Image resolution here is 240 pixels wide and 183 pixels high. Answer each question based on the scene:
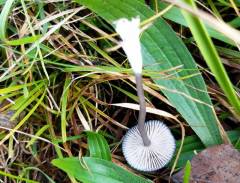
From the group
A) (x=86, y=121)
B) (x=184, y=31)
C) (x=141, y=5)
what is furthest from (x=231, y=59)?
(x=86, y=121)

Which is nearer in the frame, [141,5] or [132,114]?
[141,5]

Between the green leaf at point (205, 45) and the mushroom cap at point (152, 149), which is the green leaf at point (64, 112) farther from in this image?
the green leaf at point (205, 45)

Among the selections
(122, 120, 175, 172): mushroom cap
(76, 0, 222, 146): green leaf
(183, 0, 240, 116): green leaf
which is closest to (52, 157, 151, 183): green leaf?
(122, 120, 175, 172): mushroom cap

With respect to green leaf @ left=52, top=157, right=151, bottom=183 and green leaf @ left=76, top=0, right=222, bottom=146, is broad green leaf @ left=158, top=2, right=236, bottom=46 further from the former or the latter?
green leaf @ left=52, top=157, right=151, bottom=183

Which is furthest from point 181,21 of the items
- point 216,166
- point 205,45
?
point 216,166

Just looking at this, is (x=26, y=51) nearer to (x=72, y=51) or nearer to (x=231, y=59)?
(x=72, y=51)

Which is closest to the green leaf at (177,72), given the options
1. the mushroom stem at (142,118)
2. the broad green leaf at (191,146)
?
the broad green leaf at (191,146)
